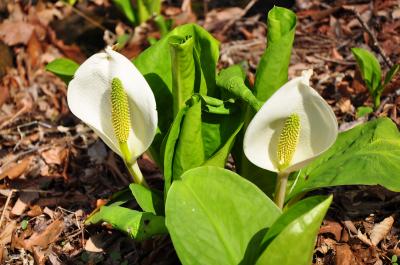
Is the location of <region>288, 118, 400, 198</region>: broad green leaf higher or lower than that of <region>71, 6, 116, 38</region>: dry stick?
higher

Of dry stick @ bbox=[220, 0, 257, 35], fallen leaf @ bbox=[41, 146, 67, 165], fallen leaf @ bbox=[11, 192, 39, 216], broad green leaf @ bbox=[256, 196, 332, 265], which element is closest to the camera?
broad green leaf @ bbox=[256, 196, 332, 265]

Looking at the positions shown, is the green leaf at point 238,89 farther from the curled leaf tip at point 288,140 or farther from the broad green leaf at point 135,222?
the broad green leaf at point 135,222

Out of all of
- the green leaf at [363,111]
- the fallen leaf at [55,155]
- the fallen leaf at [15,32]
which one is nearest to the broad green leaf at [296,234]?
the green leaf at [363,111]

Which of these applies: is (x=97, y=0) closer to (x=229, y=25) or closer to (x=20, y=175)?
(x=229, y=25)

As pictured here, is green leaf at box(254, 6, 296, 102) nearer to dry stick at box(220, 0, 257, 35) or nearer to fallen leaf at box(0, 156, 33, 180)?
fallen leaf at box(0, 156, 33, 180)

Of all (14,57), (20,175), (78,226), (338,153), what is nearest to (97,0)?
(14,57)

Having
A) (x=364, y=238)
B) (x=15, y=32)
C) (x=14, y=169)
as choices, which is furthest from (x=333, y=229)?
(x=15, y=32)

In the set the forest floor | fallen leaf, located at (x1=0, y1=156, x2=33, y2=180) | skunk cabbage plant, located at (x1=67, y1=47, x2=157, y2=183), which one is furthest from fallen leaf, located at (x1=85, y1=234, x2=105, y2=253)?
fallen leaf, located at (x1=0, y1=156, x2=33, y2=180)
